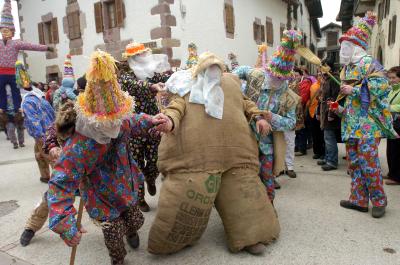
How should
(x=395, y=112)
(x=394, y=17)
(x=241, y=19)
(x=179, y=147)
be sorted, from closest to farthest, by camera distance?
(x=179, y=147), (x=395, y=112), (x=394, y=17), (x=241, y=19)

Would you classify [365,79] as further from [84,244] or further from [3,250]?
Answer: [3,250]

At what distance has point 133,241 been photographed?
9.41 feet

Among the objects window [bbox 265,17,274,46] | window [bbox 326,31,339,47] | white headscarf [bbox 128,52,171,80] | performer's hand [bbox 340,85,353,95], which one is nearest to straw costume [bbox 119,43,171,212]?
white headscarf [bbox 128,52,171,80]

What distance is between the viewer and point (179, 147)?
8.82ft

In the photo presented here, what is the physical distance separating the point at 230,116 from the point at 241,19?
437 inches

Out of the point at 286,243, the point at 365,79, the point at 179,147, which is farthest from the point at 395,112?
the point at 179,147

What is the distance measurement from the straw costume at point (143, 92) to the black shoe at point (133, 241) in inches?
26.9

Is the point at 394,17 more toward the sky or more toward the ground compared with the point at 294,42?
more toward the sky

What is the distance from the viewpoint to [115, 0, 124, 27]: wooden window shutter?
10586 mm

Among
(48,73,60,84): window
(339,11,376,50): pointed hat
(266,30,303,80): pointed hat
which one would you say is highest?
(48,73,60,84): window

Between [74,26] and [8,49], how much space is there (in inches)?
239

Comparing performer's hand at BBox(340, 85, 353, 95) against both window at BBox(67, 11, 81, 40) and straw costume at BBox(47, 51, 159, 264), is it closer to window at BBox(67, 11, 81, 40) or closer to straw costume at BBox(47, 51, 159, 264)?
straw costume at BBox(47, 51, 159, 264)

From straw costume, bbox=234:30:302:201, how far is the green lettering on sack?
2.10 ft

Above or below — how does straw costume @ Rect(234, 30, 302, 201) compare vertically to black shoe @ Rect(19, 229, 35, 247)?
above
